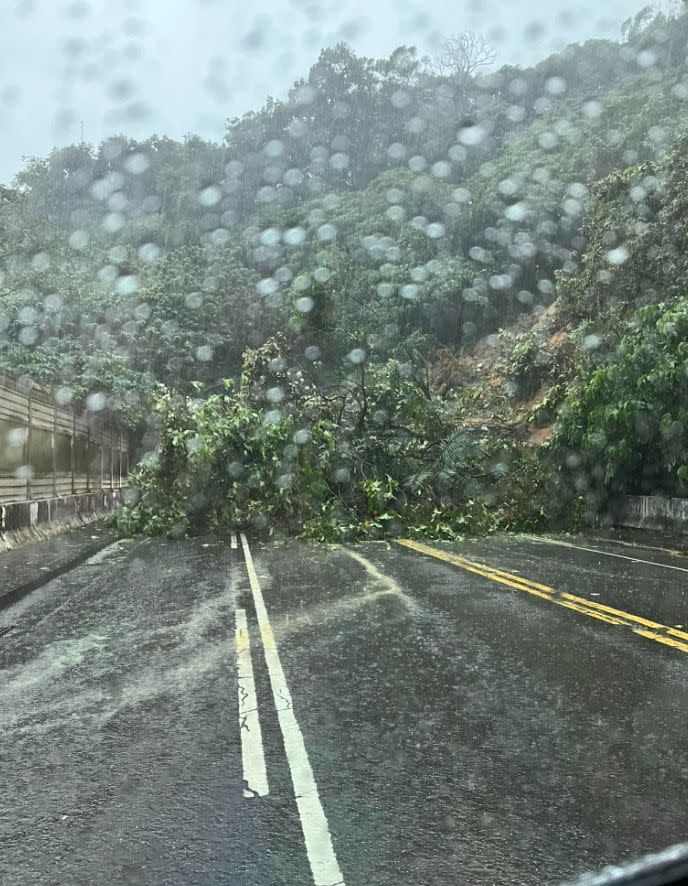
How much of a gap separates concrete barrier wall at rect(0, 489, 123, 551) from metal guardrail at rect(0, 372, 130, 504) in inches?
10.5

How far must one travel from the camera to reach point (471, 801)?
4.19 meters

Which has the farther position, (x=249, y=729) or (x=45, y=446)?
(x=45, y=446)

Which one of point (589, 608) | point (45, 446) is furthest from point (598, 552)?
point (45, 446)

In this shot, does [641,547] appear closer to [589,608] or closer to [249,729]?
[589,608]

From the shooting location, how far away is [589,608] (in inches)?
375

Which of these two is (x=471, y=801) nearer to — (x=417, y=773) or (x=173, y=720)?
(x=417, y=773)

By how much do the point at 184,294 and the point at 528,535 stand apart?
43.3 m

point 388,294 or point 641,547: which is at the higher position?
point 388,294

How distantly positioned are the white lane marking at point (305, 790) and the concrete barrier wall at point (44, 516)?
398 inches

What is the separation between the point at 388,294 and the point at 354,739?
2158 inches

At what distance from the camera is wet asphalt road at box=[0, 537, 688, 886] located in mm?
3650

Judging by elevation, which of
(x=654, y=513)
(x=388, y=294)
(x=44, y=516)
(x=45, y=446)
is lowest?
(x=654, y=513)

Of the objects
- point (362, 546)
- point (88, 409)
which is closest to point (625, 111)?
point (88, 409)

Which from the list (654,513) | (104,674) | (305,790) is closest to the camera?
(305,790)
